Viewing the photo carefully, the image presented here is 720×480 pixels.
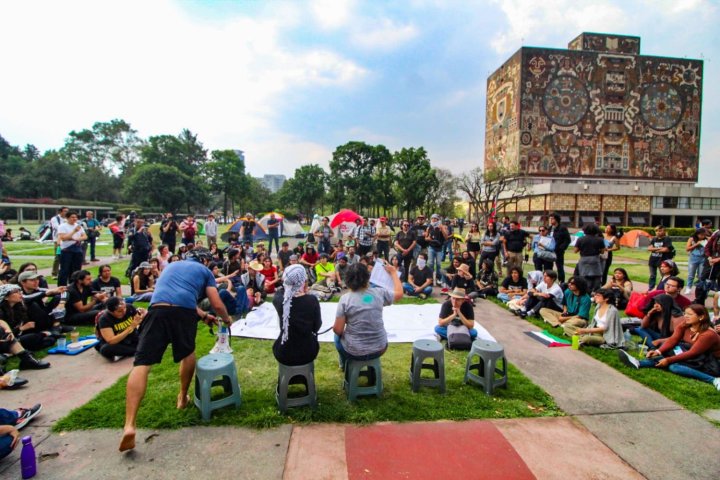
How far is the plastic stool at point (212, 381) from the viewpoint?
10.9 ft

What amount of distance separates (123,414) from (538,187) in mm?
45689

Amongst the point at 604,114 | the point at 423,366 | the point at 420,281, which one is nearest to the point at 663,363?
the point at 423,366

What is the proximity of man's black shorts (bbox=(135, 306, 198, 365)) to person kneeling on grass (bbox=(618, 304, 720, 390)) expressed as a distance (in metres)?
5.26

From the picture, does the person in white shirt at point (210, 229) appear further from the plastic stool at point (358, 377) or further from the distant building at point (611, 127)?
the distant building at point (611, 127)

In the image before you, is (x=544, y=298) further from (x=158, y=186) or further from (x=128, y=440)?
(x=158, y=186)

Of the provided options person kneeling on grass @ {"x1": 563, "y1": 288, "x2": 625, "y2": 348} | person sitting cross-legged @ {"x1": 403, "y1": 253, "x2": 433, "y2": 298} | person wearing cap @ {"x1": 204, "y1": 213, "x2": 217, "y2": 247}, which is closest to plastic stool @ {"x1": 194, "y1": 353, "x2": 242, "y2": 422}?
person kneeling on grass @ {"x1": 563, "y1": 288, "x2": 625, "y2": 348}

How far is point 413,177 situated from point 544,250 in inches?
1364

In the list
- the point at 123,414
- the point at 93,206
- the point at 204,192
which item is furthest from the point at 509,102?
the point at 93,206

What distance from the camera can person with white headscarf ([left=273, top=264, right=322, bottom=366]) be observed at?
10.9 feet

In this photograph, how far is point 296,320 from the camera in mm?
3334

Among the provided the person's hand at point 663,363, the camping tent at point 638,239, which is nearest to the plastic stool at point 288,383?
the person's hand at point 663,363

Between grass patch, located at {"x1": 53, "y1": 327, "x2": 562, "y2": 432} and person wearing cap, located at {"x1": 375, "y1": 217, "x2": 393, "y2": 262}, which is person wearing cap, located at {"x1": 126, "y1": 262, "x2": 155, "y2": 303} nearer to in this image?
grass patch, located at {"x1": 53, "y1": 327, "x2": 562, "y2": 432}

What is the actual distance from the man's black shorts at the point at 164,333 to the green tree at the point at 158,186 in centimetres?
4878

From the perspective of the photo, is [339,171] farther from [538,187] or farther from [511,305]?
[511,305]
